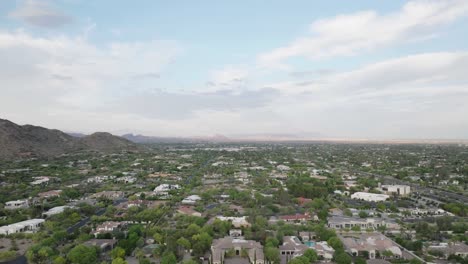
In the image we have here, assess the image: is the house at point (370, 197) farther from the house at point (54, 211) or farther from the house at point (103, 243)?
the house at point (54, 211)

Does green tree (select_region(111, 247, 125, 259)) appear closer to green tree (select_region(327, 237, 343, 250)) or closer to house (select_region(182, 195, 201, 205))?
green tree (select_region(327, 237, 343, 250))

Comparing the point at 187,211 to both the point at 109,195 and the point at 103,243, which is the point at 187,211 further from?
the point at 109,195

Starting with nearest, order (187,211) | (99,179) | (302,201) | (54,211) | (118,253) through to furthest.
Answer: (118,253) < (187,211) < (54,211) < (302,201) < (99,179)

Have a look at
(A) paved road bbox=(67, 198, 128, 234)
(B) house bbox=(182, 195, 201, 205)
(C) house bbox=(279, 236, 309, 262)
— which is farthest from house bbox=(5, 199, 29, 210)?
(C) house bbox=(279, 236, 309, 262)

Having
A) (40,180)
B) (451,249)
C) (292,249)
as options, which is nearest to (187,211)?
(292,249)

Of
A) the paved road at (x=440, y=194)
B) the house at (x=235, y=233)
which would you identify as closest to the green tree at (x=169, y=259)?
the house at (x=235, y=233)
